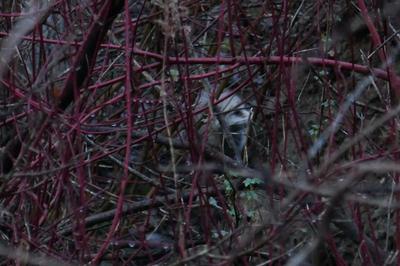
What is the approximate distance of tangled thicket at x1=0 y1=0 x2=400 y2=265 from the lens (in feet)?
8.36

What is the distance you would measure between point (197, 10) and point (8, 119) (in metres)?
1.89

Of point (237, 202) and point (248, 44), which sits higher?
point (248, 44)

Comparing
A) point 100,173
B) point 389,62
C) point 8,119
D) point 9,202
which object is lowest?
point 100,173

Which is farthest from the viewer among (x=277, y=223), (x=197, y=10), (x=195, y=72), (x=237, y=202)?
(x=197, y=10)

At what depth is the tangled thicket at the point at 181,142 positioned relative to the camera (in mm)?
2549

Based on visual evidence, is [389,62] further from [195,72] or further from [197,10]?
[197,10]

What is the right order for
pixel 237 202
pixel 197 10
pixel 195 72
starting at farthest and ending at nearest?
pixel 197 10
pixel 195 72
pixel 237 202

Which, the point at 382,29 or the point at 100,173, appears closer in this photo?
the point at 382,29

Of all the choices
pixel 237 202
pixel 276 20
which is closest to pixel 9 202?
pixel 237 202

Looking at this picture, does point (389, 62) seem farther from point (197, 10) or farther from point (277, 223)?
point (197, 10)

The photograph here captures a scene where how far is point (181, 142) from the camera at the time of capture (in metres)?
3.40

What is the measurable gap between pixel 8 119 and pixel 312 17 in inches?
72.3

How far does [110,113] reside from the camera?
4.30m

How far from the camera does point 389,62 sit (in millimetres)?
2936
